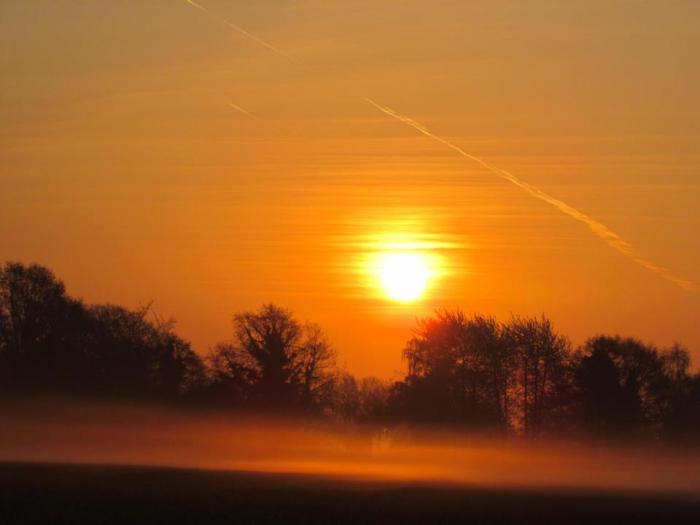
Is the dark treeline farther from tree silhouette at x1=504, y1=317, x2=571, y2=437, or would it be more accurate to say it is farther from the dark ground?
the dark ground

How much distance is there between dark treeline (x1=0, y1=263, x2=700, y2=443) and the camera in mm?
93750

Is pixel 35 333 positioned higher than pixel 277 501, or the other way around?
pixel 35 333

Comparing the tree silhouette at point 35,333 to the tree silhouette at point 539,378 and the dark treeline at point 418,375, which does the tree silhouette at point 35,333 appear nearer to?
the dark treeline at point 418,375

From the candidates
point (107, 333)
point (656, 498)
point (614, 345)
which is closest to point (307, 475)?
point (656, 498)

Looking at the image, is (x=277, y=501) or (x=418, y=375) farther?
(x=418, y=375)

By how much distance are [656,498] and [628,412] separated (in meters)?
34.6

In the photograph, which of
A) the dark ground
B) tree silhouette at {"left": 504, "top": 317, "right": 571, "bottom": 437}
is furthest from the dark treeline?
the dark ground

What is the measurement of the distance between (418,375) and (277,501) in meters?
52.7

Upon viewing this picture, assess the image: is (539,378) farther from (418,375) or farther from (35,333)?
(35,333)

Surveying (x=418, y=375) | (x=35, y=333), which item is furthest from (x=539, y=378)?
(x=35, y=333)

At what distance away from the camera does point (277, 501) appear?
48.5 m

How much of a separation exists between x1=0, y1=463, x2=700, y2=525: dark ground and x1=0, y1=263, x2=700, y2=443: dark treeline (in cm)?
3349

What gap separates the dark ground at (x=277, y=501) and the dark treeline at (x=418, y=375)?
3349 cm

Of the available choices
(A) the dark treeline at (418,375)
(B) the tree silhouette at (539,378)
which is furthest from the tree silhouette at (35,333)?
(B) the tree silhouette at (539,378)
